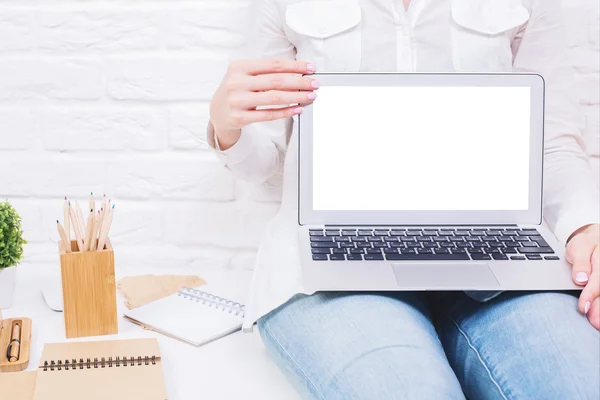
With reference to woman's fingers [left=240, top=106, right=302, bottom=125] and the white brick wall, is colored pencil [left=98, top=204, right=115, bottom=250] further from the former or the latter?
the white brick wall

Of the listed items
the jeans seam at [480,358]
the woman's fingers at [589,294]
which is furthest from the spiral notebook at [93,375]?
the woman's fingers at [589,294]

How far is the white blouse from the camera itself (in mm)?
1004

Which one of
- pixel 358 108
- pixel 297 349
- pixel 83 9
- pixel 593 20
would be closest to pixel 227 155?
pixel 358 108

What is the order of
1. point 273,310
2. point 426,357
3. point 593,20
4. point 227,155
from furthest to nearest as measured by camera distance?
1. point 593,20
2. point 227,155
3. point 273,310
4. point 426,357

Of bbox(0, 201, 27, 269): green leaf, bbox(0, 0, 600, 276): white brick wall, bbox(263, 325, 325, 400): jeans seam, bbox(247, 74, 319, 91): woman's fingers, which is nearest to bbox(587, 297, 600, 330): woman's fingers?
bbox(263, 325, 325, 400): jeans seam

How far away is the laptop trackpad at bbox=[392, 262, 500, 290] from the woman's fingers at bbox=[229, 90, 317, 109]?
0.76 ft

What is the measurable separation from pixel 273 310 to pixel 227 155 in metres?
0.25

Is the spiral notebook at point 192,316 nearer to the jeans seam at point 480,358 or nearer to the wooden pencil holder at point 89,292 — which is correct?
the wooden pencil holder at point 89,292

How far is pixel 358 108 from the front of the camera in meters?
0.92

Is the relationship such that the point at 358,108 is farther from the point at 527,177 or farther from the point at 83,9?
the point at 83,9

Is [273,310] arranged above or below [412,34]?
below

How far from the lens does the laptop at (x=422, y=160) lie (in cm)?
92

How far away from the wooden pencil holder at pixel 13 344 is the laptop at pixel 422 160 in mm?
376

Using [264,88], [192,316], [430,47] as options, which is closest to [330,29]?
[430,47]
